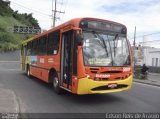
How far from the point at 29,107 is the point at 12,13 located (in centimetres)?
9118

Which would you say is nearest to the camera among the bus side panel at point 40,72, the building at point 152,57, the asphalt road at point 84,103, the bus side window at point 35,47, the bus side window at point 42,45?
the asphalt road at point 84,103

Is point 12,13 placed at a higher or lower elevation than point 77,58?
higher

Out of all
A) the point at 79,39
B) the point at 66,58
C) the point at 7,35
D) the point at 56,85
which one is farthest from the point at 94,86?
the point at 7,35

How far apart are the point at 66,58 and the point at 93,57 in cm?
169

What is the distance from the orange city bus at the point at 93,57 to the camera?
1141 cm

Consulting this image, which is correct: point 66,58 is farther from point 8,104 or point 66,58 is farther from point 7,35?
point 7,35

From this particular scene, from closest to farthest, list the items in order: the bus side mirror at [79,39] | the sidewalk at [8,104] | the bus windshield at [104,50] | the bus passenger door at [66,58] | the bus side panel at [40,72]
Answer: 1. the sidewalk at [8,104]
2. the bus side mirror at [79,39]
3. the bus windshield at [104,50]
4. the bus passenger door at [66,58]
5. the bus side panel at [40,72]

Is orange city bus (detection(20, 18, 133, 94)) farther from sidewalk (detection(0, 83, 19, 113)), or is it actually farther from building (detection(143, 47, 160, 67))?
building (detection(143, 47, 160, 67))

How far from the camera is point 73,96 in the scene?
13.6 metres

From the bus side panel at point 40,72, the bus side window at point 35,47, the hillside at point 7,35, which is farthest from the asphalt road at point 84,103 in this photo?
the hillside at point 7,35

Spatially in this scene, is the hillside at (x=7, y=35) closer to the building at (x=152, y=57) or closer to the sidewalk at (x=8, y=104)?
the building at (x=152, y=57)

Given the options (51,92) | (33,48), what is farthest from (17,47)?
(51,92)

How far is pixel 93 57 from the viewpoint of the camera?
458 inches

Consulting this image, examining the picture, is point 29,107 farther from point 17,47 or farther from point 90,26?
point 17,47
